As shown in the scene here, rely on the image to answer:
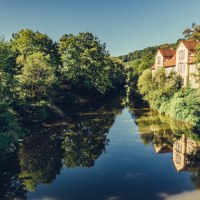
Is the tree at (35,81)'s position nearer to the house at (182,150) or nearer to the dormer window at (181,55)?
the house at (182,150)

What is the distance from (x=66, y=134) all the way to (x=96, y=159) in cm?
942

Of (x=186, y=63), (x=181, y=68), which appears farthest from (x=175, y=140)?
(x=181, y=68)

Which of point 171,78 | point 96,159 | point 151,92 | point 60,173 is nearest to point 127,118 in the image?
point 151,92

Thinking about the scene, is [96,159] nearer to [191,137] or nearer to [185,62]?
[191,137]

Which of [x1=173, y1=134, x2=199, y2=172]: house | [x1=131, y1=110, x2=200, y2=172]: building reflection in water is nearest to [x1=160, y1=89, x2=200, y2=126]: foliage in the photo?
[x1=131, y1=110, x2=200, y2=172]: building reflection in water

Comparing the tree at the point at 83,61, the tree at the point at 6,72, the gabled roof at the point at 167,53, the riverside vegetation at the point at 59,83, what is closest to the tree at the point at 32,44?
the riverside vegetation at the point at 59,83

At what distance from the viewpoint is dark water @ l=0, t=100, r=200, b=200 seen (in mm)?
19031

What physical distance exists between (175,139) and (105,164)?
10558 mm

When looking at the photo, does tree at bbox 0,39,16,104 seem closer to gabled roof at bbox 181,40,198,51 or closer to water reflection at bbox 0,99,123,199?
water reflection at bbox 0,99,123,199

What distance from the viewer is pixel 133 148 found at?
28.8 meters

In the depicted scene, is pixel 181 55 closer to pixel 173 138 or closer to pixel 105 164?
pixel 173 138

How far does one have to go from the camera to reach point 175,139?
1235 inches

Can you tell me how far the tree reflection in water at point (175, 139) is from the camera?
2364cm

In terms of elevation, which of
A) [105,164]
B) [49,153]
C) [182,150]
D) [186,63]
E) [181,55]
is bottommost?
[105,164]
